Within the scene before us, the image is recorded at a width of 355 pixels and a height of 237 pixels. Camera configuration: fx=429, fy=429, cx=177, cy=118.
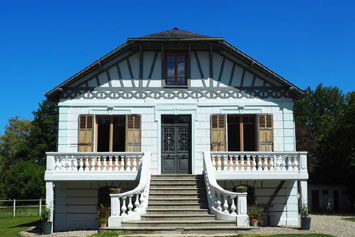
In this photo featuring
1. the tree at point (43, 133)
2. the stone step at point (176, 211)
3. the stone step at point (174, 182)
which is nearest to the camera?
the stone step at point (176, 211)

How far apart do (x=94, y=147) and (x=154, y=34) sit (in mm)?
5204

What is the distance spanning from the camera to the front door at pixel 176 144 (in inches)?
647

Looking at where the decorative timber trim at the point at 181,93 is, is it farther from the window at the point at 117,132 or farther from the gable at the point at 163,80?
the window at the point at 117,132

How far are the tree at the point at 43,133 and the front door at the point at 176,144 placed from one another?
28726 millimetres

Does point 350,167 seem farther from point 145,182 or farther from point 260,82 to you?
point 145,182

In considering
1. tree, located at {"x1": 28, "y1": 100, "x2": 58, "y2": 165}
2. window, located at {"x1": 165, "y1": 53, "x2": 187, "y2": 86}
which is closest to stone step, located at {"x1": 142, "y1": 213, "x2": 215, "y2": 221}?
window, located at {"x1": 165, "y1": 53, "x2": 187, "y2": 86}

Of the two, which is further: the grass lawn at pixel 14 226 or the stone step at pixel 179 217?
the grass lawn at pixel 14 226

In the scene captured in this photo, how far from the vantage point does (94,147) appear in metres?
16.3

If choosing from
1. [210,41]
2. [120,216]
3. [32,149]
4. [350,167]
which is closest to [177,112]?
[210,41]

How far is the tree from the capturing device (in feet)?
141

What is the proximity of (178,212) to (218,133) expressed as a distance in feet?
15.2

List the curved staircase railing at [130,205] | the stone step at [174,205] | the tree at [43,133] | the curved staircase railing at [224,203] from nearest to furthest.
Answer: the curved staircase railing at [130,205]
the curved staircase railing at [224,203]
the stone step at [174,205]
the tree at [43,133]

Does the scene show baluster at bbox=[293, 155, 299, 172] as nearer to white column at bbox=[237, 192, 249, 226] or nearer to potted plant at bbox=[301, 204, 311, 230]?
potted plant at bbox=[301, 204, 311, 230]

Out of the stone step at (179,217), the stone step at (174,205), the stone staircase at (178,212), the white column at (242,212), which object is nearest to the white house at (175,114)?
the stone staircase at (178,212)
